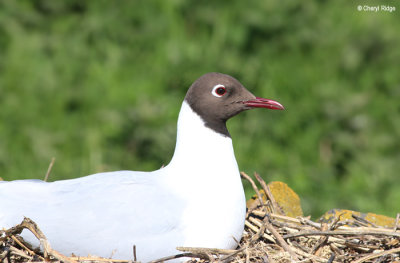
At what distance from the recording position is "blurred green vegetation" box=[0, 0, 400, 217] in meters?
7.13

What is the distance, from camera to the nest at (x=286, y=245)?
142 inches

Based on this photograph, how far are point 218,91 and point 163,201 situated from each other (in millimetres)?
748

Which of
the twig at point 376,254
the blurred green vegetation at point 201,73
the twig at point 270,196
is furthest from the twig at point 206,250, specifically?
the blurred green vegetation at point 201,73

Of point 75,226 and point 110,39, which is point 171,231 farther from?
point 110,39

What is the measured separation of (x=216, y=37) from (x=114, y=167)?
90.1 inches

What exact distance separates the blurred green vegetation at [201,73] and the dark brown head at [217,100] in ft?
7.60

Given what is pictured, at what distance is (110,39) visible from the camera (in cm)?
848

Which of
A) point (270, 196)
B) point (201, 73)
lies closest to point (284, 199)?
point (270, 196)

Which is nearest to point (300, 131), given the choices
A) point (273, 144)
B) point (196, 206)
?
point (273, 144)

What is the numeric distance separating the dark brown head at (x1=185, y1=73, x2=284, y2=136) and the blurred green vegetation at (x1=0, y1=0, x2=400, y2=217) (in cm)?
232

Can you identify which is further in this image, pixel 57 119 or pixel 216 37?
pixel 216 37

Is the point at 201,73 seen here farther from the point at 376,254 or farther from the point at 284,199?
the point at 376,254

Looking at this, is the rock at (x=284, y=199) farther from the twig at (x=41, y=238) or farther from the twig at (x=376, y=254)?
the twig at (x=41, y=238)

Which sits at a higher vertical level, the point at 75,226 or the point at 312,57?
the point at 312,57
